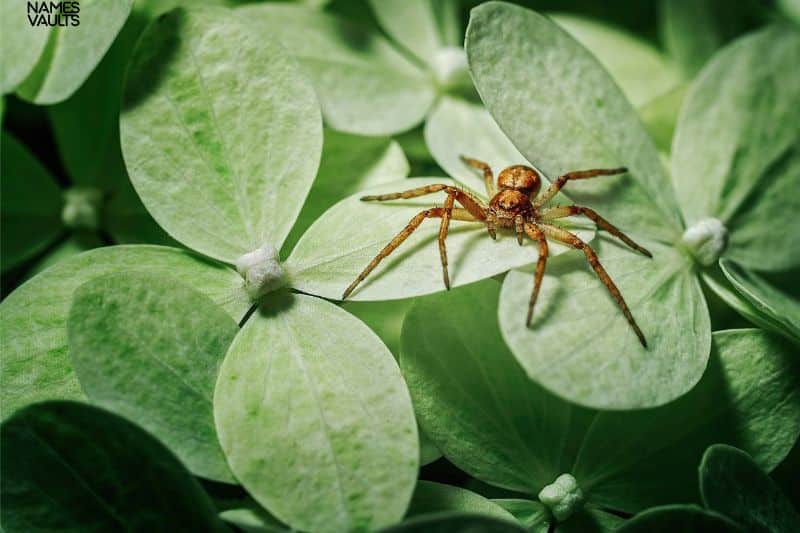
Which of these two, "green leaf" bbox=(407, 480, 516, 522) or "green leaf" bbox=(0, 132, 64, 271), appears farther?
"green leaf" bbox=(0, 132, 64, 271)

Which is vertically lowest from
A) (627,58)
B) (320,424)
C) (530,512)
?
(530,512)

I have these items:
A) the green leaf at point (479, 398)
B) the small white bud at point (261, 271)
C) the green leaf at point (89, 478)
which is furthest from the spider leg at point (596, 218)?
the green leaf at point (89, 478)

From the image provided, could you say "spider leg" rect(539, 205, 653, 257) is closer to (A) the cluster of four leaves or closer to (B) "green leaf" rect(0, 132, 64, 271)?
(A) the cluster of four leaves

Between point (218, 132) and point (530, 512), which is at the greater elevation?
point (218, 132)

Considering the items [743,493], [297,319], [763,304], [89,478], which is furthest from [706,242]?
[89,478]

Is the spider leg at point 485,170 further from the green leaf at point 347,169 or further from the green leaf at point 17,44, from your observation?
the green leaf at point 17,44

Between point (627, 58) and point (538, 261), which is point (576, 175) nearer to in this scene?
point (538, 261)

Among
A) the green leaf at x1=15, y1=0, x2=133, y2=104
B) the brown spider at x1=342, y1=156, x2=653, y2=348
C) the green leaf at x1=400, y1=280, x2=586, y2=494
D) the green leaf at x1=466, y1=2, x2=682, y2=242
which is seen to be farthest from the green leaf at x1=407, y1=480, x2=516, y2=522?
the green leaf at x1=15, y1=0, x2=133, y2=104
